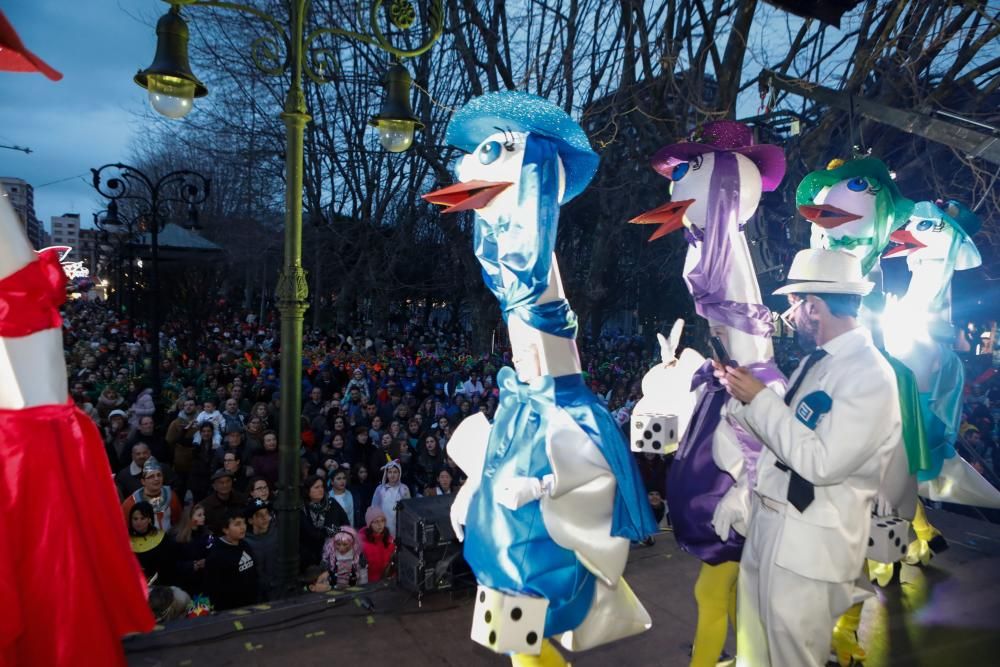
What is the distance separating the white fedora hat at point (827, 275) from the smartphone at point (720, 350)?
1.27ft

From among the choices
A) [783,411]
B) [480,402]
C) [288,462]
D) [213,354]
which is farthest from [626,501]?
[213,354]

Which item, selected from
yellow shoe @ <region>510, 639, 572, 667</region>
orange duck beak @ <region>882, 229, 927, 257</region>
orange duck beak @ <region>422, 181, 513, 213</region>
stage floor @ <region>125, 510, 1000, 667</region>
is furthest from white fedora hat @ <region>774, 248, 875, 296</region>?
stage floor @ <region>125, 510, 1000, 667</region>

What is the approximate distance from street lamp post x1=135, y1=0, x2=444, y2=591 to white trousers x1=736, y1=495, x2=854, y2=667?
9.51ft

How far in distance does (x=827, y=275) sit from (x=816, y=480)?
3.15 ft

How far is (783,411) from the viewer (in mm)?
2457

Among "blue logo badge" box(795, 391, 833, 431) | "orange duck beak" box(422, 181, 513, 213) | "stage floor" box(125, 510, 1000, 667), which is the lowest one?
"stage floor" box(125, 510, 1000, 667)

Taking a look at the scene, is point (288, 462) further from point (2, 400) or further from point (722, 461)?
point (722, 461)

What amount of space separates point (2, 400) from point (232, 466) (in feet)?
13.9

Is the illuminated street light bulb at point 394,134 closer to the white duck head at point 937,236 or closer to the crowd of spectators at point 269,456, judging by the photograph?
the crowd of spectators at point 269,456

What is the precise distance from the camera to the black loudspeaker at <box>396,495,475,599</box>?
14.0ft

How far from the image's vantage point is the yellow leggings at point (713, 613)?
3096mm

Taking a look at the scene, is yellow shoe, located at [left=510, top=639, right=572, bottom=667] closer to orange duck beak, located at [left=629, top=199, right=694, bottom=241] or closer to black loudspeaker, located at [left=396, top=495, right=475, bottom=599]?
black loudspeaker, located at [left=396, top=495, right=475, bottom=599]

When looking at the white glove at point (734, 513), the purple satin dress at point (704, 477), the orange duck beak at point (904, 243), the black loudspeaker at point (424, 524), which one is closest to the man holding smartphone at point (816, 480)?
the white glove at point (734, 513)

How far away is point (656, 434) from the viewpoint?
358cm
